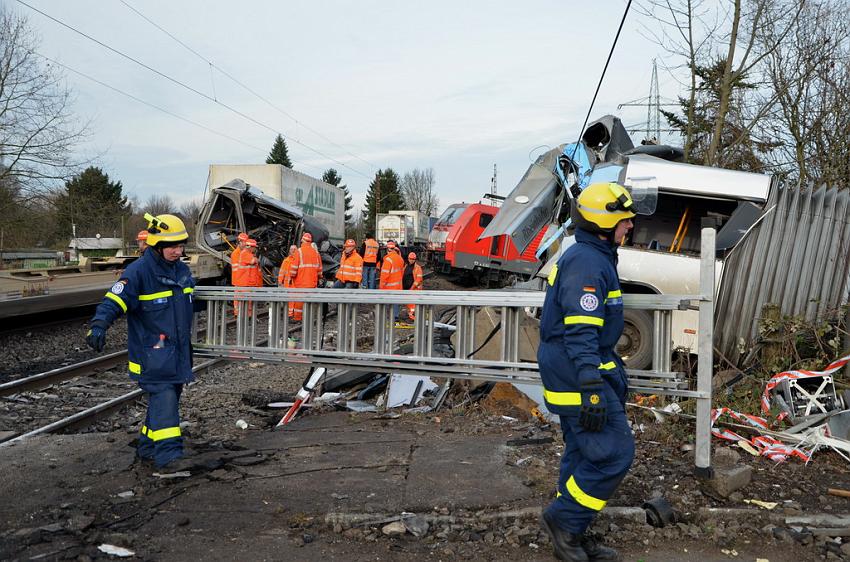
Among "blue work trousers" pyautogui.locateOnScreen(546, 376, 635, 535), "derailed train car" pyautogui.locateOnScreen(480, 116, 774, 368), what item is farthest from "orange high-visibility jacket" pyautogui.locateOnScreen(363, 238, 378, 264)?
"blue work trousers" pyautogui.locateOnScreen(546, 376, 635, 535)

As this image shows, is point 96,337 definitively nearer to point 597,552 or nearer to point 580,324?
point 580,324

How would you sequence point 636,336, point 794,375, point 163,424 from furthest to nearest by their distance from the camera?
point 636,336 < point 794,375 < point 163,424

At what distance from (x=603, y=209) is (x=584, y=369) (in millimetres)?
816

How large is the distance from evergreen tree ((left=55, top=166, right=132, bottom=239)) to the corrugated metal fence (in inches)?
856

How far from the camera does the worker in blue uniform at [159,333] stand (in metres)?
4.36

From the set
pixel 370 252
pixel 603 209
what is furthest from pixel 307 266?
pixel 603 209

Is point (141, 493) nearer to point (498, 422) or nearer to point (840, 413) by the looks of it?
point (498, 422)

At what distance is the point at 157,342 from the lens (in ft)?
14.5

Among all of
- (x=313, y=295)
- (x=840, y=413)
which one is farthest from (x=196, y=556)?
(x=840, y=413)

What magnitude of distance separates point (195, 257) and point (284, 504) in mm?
13468

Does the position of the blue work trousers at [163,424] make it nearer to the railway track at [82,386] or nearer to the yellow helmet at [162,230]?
the yellow helmet at [162,230]

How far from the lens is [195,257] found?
16188mm

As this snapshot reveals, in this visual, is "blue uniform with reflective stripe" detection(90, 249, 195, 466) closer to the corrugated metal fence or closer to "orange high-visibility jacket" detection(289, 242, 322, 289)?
the corrugated metal fence

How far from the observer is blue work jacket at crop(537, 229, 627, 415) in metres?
3.01
